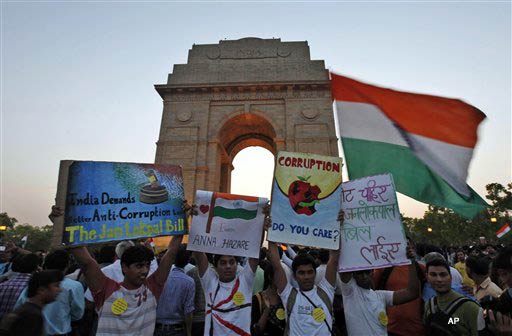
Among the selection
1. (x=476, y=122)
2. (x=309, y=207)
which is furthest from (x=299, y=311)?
(x=476, y=122)

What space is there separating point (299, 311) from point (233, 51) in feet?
83.1

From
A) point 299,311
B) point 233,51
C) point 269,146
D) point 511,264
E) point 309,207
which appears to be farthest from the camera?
point 269,146

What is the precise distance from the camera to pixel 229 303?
9.93ft

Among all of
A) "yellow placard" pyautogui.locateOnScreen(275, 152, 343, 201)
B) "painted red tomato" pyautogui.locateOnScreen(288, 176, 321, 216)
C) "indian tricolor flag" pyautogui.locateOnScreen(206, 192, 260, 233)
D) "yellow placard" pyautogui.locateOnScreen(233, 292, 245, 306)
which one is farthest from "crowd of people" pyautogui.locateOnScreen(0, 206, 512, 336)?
"yellow placard" pyautogui.locateOnScreen(275, 152, 343, 201)

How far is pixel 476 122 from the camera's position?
3662 millimetres

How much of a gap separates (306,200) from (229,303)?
1417 millimetres

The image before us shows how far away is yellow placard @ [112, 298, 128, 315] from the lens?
2701mm

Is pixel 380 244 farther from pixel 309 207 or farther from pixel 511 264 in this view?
pixel 511 264

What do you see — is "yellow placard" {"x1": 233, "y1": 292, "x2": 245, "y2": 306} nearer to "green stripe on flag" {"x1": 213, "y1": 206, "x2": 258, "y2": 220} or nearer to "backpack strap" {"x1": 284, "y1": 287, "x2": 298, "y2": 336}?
"backpack strap" {"x1": 284, "y1": 287, "x2": 298, "y2": 336}

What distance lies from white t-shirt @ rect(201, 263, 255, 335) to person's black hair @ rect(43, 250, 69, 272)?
2.28m

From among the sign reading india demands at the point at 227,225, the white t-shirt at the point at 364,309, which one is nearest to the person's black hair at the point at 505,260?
the white t-shirt at the point at 364,309

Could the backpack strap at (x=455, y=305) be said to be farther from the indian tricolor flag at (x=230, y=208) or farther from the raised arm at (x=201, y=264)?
the raised arm at (x=201, y=264)

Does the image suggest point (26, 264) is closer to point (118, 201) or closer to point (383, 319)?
point (118, 201)

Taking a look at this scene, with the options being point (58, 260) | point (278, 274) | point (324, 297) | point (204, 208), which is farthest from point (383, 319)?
point (58, 260)
